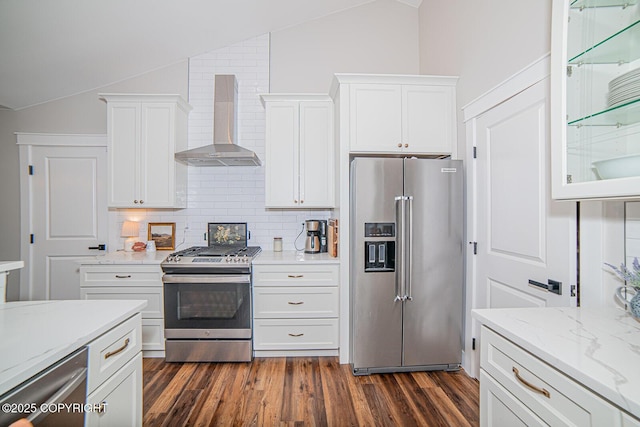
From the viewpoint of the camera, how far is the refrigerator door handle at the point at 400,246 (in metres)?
2.36

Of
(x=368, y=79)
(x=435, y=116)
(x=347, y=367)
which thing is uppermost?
(x=368, y=79)

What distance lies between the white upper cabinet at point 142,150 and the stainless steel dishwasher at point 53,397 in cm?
227

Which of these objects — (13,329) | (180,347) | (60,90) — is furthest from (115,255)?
(13,329)

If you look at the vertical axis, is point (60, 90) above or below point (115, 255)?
above

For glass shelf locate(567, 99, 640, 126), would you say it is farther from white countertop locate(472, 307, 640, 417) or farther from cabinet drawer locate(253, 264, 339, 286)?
cabinet drawer locate(253, 264, 339, 286)

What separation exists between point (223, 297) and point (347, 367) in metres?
1.27

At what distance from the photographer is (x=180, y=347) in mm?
2576

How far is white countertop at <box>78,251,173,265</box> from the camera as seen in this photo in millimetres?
2662

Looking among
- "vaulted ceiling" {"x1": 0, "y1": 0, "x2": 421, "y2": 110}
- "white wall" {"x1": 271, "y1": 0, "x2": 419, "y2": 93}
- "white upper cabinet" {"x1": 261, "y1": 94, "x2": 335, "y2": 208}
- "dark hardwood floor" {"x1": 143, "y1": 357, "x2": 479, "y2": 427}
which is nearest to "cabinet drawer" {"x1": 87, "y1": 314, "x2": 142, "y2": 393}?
"dark hardwood floor" {"x1": 143, "y1": 357, "x2": 479, "y2": 427}

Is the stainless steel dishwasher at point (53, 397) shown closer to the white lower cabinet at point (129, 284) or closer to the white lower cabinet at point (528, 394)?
the white lower cabinet at point (528, 394)

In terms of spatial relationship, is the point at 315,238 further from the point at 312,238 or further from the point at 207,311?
the point at 207,311

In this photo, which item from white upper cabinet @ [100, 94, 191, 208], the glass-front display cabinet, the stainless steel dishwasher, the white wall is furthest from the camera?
the white wall

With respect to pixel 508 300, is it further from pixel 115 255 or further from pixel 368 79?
pixel 115 255

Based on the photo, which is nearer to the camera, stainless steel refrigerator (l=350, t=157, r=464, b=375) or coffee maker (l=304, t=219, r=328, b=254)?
stainless steel refrigerator (l=350, t=157, r=464, b=375)
